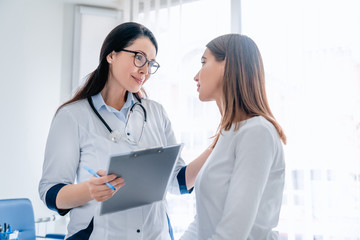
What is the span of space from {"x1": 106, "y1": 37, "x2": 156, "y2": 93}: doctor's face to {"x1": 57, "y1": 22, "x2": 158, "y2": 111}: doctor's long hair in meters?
0.02

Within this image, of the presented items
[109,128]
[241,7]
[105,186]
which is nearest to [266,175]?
[105,186]

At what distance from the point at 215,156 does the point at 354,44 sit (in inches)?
63.2

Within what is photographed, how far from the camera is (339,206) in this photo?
2.21m

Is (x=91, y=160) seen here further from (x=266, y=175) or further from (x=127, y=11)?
(x=127, y=11)

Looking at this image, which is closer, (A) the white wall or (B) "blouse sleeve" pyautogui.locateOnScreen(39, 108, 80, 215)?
(B) "blouse sleeve" pyautogui.locateOnScreen(39, 108, 80, 215)

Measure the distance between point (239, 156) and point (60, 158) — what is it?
0.71 metres

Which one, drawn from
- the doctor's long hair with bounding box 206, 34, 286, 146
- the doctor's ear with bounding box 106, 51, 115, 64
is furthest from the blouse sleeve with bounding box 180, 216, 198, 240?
the doctor's ear with bounding box 106, 51, 115, 64

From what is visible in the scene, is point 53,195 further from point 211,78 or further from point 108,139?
point 211,78

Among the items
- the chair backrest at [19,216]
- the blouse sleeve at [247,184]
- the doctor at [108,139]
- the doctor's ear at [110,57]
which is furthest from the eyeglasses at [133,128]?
the chair backrest at [19,216]

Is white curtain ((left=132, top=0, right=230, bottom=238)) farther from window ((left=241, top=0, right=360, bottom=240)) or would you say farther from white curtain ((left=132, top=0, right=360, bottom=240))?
window ((left=241, top=0, right=360, bottom=240))

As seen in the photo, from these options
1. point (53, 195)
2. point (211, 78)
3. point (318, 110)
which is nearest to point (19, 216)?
point (53, 195)

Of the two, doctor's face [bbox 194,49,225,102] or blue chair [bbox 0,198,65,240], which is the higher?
doctor's face [bbox 194,49,225,102]

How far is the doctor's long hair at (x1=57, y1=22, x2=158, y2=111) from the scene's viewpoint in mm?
1505

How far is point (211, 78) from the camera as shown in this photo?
128cm
